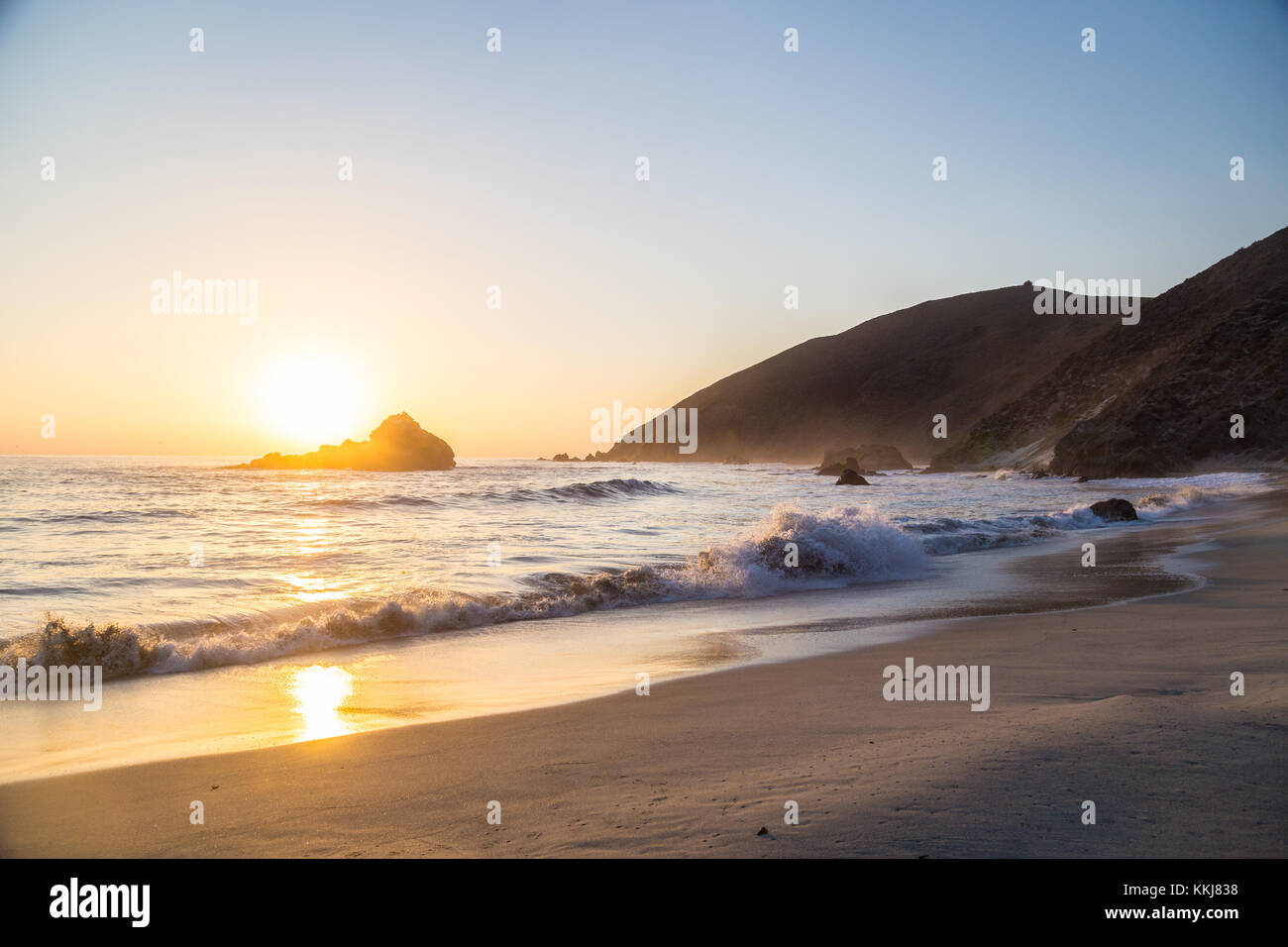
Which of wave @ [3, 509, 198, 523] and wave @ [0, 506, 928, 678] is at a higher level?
wave @ [3, 509, 198, 523]

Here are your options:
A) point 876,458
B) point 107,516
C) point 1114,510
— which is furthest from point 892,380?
A: point 107,516

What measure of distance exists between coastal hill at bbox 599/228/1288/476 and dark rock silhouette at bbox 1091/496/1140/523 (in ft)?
105

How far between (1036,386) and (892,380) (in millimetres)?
56807

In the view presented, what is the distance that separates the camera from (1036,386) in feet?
300

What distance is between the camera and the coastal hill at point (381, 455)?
7494 centimetres

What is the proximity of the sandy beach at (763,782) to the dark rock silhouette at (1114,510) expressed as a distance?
20052 millimetres

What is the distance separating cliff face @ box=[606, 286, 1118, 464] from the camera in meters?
132

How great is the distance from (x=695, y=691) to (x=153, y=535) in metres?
15.2

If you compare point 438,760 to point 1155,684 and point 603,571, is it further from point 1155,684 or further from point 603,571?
point 603,571

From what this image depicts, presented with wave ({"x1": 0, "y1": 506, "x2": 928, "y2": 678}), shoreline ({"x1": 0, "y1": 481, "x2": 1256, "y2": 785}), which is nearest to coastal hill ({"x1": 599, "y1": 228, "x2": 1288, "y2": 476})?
wave ({"x1": 0, "y1": 506, "x2": 928, "y2": 678})

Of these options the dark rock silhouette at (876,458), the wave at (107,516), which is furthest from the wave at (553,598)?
the dark rock silhouette at (876,458)

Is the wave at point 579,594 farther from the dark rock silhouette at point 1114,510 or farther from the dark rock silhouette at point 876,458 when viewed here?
the dark rock silhouette at point 876,458

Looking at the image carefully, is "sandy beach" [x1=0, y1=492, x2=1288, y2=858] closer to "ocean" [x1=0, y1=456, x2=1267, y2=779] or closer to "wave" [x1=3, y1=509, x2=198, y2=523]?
"ocean" [x1=0, y1=456, x2=1267, y2=779]
